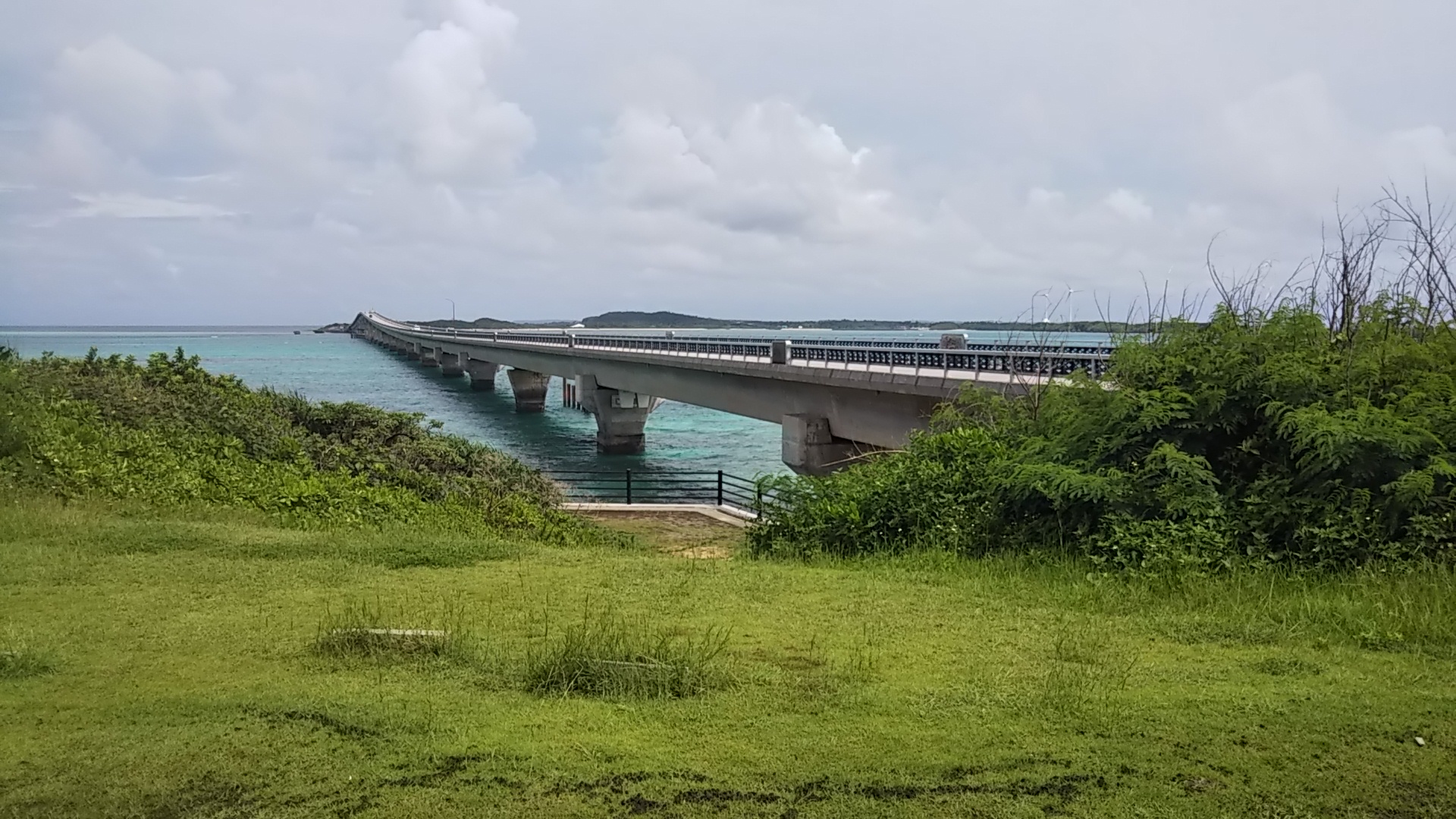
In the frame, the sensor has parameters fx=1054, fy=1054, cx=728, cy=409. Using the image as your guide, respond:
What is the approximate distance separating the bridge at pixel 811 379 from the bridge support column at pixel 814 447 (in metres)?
0.03

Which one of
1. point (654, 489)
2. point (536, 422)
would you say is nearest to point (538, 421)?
point (536, 422)

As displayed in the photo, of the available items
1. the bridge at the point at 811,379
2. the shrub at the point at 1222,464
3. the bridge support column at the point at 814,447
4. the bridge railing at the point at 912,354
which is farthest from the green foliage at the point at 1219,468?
the bridge support column at the point at 814,447

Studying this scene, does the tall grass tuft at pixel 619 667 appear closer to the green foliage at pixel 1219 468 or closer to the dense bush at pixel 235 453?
the green foliage at pixel 1219 468

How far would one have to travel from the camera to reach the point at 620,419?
168 ft

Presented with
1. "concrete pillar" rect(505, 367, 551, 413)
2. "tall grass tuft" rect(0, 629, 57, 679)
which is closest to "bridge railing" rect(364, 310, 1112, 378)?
"tall grass tuft" rect(0, 629, 57, 679)

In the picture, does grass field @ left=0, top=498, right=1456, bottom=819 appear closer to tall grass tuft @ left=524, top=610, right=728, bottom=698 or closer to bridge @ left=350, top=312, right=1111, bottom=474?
tall grass tuft @ left=524, top=610, right=728, bottom=698

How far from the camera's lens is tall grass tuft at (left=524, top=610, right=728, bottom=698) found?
17.9 ft

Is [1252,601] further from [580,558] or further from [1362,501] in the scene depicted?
[580,558]

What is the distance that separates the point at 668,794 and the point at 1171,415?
295 inches

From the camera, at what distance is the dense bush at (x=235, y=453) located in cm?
1412

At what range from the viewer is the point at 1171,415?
10.1m

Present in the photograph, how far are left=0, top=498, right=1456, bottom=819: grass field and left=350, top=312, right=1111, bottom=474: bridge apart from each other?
24.5 ft

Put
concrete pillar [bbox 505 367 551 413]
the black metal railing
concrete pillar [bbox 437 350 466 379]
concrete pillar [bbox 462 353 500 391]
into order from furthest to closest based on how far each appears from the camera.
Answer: concrete pillar [bbox 437 350 466 379]
concrete pillar [bbox 462 353 500 391]
concrete pillar [bbox 505 367 551 413]
the black metal railing

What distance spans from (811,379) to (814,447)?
209 centimetres
